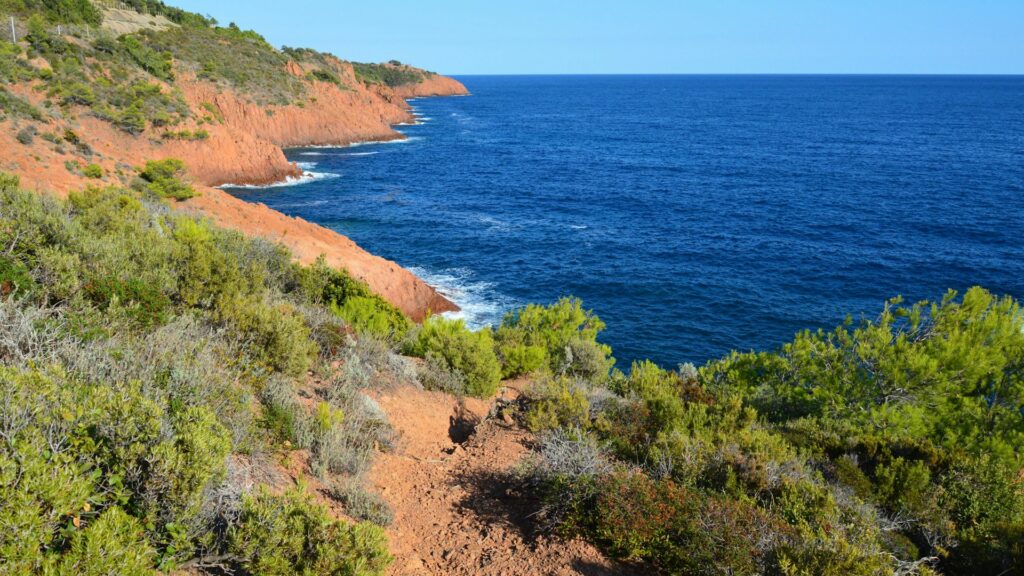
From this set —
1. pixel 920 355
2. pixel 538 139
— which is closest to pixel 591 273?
pixel 920 355

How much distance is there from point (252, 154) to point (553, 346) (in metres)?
48.2

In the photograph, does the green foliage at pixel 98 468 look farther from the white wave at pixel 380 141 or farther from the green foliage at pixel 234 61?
the white wave at pixel 380 141

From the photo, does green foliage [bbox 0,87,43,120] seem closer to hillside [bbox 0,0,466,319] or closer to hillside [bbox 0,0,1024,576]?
hillside [bbox 0,0,466,319]

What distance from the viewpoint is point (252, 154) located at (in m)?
57.3

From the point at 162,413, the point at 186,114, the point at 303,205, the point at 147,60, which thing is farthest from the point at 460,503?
the point at 147,60

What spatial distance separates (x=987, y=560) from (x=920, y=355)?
24.1 ft

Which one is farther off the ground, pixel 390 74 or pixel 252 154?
pixel 390 74

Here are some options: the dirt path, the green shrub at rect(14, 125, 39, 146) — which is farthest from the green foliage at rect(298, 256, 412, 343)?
the green shrub at rect(14, 125, 39, 146)

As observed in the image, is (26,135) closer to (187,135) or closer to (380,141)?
(187,135)

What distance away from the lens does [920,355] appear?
14195 mm

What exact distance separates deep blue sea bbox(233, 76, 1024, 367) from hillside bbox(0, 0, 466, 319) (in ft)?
16.3

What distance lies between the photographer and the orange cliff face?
30.0 metres

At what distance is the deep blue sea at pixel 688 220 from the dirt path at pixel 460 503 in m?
17.7

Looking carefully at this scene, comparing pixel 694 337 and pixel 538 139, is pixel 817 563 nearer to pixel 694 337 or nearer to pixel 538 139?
pixel 694 337
